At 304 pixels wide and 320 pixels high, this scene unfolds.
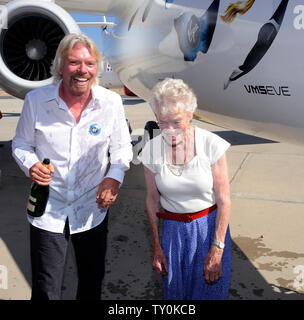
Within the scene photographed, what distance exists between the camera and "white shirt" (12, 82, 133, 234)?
219 cm

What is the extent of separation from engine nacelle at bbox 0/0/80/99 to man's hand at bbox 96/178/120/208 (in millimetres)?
3859

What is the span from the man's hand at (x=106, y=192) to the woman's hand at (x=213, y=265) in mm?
659

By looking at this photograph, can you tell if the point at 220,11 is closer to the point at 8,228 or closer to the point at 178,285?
the point at 178,285

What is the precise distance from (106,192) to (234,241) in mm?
2376

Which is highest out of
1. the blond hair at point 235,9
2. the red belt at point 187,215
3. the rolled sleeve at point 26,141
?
the blond hair at point 235,9

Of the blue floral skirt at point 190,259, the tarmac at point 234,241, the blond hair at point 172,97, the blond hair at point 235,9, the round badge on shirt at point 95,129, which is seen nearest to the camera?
the blond hair at point 172,97

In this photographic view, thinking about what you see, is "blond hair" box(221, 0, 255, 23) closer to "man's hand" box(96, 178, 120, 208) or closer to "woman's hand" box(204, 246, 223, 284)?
"man's hand" box(96, 178, 120, 208)

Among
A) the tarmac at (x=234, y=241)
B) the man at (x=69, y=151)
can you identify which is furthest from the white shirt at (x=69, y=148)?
the tarmac at (x=234, y=241)

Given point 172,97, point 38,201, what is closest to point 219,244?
point 172,97

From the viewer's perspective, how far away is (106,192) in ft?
7.22

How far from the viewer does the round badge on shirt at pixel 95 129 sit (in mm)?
2240

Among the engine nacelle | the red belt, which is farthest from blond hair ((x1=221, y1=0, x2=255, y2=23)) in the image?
the engine nacelle

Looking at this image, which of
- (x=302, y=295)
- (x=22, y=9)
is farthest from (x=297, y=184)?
(x=22, y=9)

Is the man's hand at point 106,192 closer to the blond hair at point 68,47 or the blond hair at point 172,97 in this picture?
the blond hair at point 172,97
